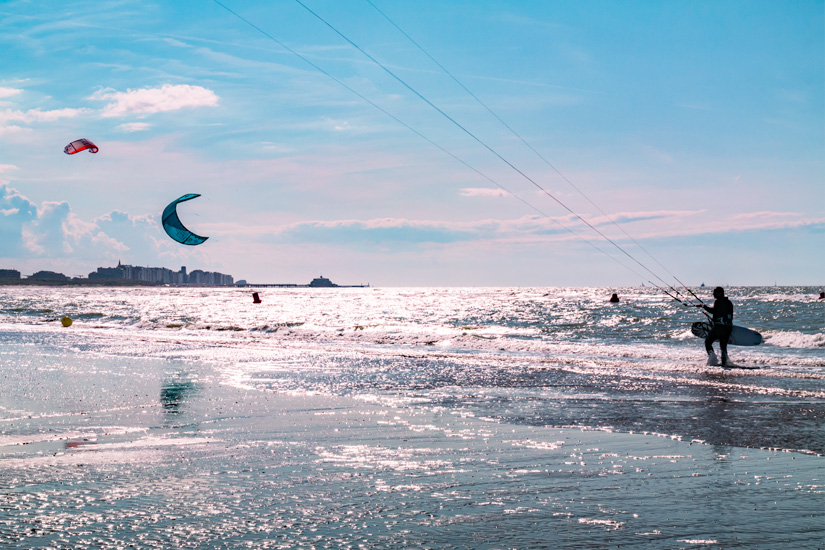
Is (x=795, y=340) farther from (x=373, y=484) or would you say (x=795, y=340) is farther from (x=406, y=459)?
(x=373, y=484)

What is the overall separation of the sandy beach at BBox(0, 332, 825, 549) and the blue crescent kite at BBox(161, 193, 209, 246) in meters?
14.6

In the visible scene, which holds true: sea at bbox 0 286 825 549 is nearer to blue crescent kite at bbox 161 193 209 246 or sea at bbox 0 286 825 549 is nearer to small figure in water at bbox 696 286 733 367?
small figure in water at bbox 696 286 733 367

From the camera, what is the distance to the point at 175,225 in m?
25.5

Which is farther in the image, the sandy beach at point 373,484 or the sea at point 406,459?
the sea at point 406,459

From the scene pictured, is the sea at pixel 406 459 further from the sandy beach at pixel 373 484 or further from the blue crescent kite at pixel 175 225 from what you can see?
the blue crescent kite at pixel 175 225

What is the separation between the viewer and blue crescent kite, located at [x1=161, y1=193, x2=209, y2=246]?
24828 millimetres

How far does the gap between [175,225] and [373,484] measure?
21.3 meters

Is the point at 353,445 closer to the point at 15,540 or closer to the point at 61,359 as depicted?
the point at 15,540

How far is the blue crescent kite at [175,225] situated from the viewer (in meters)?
24.8

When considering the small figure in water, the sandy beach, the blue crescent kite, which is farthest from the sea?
the blue crescent kite

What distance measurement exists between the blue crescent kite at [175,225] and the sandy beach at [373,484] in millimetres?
14647

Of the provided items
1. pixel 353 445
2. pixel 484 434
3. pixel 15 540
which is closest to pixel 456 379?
pixel 484 434

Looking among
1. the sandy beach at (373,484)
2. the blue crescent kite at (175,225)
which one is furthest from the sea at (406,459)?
the blue crescent kite at (175,225)

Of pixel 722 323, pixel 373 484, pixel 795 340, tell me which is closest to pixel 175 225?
pixel 722 323
